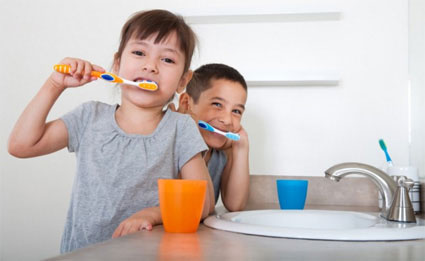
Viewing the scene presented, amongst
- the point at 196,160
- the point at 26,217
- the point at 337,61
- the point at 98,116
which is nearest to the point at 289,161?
the point at 337,61

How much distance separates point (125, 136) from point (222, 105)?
56 cm

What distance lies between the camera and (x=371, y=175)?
1139 mm

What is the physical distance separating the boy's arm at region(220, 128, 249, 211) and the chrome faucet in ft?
1.55

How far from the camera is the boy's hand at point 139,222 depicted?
→ 34.8 inches

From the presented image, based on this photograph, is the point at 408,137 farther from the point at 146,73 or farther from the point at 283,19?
the point at 146,73

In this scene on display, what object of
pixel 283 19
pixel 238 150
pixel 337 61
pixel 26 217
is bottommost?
pixel 26 217

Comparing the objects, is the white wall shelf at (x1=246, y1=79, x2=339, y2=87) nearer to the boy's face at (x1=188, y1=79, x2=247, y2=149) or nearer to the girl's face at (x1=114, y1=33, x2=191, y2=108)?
the boy's face at (x1=188, y1=79, x2=247, y2=149)

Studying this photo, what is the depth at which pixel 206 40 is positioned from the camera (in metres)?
1.81

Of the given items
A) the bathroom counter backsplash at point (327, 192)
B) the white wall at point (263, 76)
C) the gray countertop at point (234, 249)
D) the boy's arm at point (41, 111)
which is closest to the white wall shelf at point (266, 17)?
the white wall at point (263, 76)

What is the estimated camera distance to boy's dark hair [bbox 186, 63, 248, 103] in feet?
5.50

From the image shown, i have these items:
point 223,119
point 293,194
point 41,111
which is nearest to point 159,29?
point 41,111

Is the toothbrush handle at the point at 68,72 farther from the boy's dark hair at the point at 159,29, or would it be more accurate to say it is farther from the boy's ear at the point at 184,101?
the boy's ear at the point at 184,101

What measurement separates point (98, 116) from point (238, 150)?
0.53 meters

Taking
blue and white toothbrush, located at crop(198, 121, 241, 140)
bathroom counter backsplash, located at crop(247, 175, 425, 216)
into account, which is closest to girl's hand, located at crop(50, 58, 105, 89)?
blue and white toothbrush, located at crop(198, 121, 241, 140)
